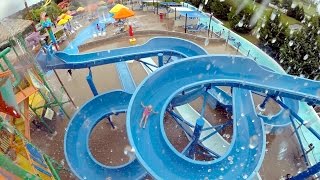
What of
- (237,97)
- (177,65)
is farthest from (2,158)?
(237,97)

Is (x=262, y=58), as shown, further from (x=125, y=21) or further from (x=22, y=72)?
(x=22, y=72)

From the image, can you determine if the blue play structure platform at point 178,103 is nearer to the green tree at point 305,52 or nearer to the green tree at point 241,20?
the green tree at point 305,52

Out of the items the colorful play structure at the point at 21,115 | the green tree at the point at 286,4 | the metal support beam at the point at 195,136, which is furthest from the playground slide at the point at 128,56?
the green tree at the point at 286,4

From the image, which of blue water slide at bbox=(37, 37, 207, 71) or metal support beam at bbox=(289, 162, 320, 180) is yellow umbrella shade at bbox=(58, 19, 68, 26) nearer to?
blue water slide at bbox=(37, 37, 207, 71)

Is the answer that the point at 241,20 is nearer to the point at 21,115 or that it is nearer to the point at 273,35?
the point at 273,35

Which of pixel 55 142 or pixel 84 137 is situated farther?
pixel 55 142

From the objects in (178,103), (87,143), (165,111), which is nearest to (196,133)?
(165,111)
